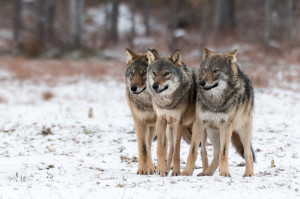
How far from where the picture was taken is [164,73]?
6086 millimetres

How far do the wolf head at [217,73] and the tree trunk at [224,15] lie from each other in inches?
935

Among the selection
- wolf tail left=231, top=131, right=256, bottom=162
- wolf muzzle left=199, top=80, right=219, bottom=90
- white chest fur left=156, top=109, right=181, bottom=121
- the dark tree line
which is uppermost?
the dark tree line

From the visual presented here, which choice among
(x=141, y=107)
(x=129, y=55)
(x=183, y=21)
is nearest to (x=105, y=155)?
(x=141, y=107)

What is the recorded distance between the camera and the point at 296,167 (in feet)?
21.8

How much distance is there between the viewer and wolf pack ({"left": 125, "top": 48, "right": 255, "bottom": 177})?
19.8ft

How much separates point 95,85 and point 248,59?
364 inches

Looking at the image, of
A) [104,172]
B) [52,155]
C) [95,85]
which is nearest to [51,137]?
[52,155]

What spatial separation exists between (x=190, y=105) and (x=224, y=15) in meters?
25.0

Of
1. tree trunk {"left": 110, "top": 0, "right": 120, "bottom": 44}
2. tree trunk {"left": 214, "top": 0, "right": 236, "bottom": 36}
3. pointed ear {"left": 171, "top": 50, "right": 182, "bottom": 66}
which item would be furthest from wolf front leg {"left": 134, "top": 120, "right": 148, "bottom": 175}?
tree trunk {"left": 110, "top": 0, "right": 120, "bottom": 44}

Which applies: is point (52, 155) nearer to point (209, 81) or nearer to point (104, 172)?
point (104, 172)

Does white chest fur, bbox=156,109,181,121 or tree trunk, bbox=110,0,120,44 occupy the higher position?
tree trunk, bbox=110,0,120,44

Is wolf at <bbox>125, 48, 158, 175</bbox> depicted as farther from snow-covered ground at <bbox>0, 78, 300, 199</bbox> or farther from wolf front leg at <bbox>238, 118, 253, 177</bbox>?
wolf front leg at <bbox>238, 118, 253, 177</bbox>

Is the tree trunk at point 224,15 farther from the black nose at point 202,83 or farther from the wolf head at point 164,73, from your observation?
the black nose at point 202,83

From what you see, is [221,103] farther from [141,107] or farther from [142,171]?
[142,171]
